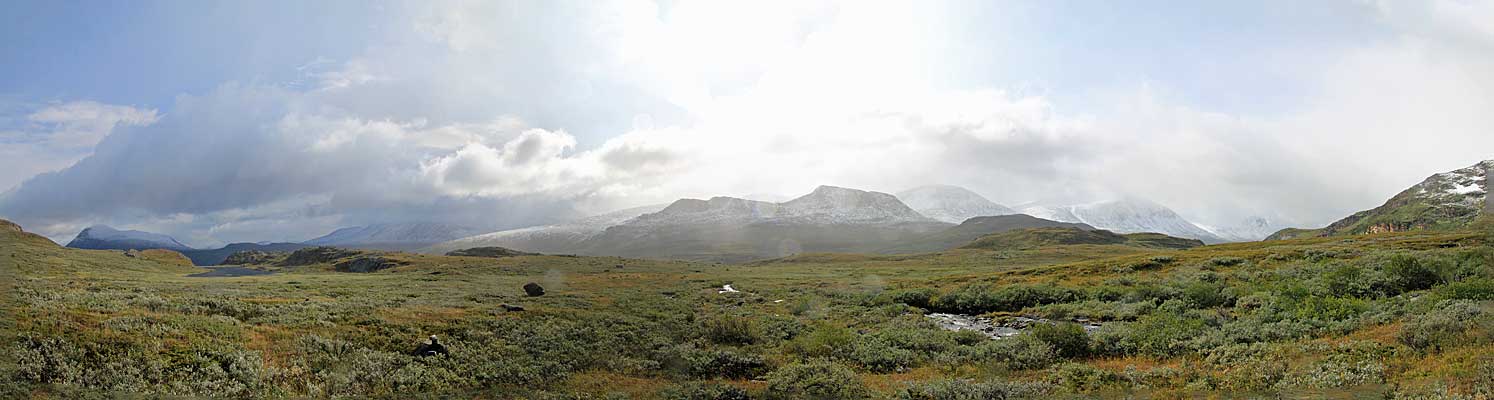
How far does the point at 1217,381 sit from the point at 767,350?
49.8 feet

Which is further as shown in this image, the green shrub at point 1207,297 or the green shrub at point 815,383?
the green shrub at point 1207,297

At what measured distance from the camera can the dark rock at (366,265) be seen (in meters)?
113

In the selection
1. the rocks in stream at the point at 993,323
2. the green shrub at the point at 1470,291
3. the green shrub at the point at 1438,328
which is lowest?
the rocks in stream at the point at 993,323

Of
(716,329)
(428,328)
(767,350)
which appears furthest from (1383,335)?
(428,328)

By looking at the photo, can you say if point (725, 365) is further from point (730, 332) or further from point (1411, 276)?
point (1411, 276)

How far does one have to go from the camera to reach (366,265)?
11744cm

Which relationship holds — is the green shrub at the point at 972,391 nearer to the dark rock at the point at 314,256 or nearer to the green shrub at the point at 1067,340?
the green shrub at the point at 1067,340

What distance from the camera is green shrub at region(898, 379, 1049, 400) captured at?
1723 cm

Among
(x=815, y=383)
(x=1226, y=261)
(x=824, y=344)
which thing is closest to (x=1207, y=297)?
(x=824, y=344)

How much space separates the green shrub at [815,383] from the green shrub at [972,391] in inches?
55.6

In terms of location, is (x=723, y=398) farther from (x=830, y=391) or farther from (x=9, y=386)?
(x=9, y=386)

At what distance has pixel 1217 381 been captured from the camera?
16.6 metres

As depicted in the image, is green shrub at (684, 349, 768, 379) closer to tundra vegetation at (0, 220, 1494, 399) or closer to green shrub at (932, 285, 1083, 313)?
tundra vegetation at (0, 220, 1494, 399)

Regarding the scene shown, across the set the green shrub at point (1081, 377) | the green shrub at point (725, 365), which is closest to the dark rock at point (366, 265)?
the green shrub at point (725, 365)
